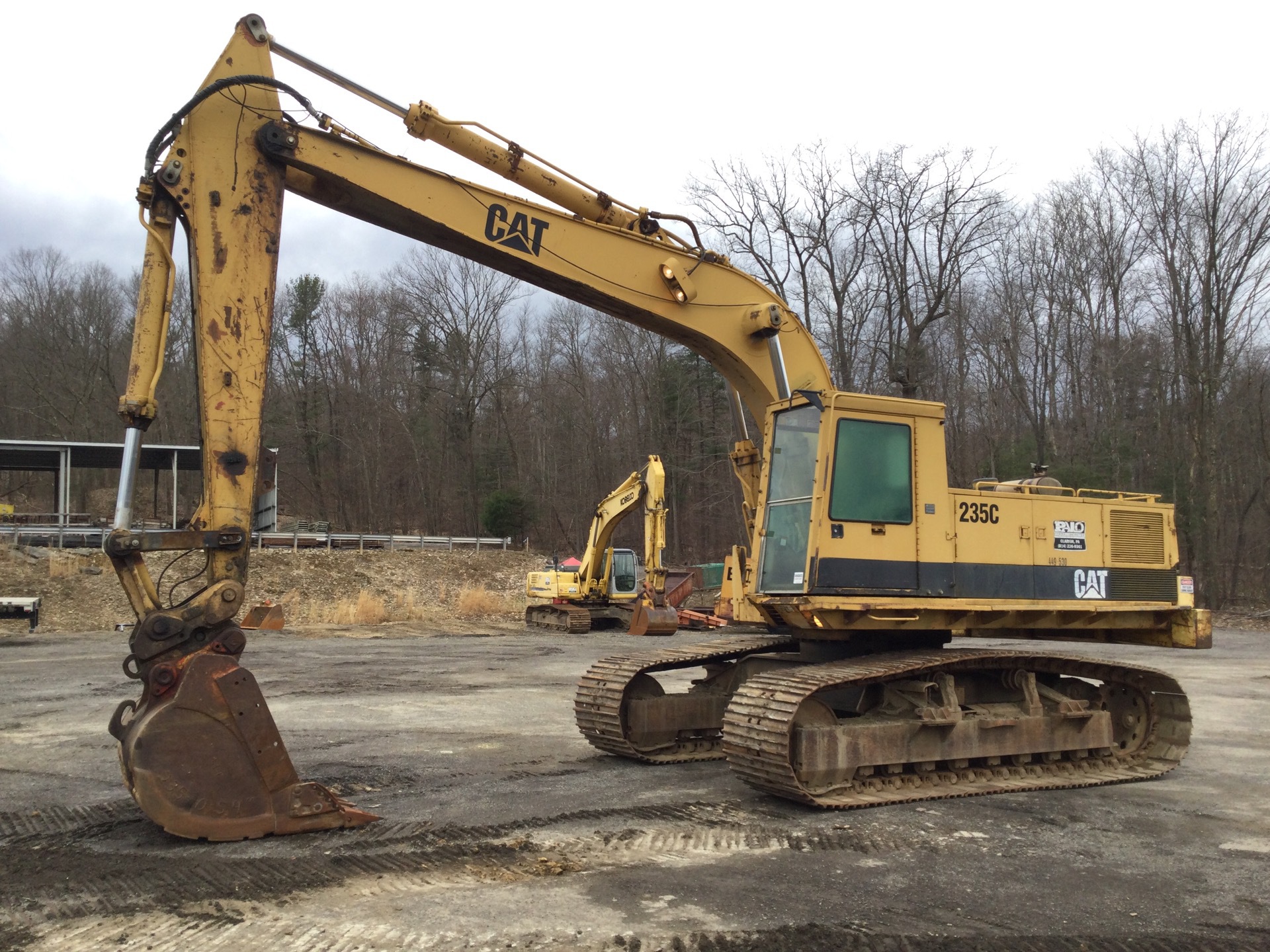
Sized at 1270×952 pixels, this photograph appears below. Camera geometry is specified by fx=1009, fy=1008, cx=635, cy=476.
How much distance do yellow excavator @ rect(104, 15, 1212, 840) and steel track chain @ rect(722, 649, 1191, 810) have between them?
0.09 ft

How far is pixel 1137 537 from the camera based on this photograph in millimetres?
8906

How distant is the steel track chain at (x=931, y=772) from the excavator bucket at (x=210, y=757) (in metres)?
2.94

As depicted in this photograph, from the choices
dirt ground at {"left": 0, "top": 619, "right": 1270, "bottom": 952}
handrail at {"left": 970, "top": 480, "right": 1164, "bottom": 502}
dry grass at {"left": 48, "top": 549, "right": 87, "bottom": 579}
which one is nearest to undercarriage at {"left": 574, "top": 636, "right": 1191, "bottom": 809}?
dirt ground at {"left": 0, "top": 619, "right": 1270, "bottom": 952}

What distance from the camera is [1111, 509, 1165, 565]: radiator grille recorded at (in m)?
8.80

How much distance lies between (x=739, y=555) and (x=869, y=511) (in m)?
1.67

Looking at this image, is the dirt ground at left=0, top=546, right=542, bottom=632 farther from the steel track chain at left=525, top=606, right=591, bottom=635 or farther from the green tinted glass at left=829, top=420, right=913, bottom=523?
the green tinted glass at left=829, top=420, right=913, bottom=523

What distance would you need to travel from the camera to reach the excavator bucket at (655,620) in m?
22.6

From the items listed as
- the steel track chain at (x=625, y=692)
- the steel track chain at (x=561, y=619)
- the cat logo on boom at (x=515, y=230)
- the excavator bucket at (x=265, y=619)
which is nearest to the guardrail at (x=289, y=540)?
the excavator bucket at (x=265, y=619)

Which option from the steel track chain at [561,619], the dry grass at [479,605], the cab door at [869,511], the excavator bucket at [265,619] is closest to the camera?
the cab door at [869,511]

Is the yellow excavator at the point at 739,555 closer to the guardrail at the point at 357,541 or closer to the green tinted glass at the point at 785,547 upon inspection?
the green tinted glass at the point at 785,547

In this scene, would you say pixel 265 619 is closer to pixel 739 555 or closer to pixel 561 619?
pixel 561 619

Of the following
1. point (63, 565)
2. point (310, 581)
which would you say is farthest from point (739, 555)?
point (63, 565)

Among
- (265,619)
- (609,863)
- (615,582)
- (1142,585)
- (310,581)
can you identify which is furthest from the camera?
(310,581)

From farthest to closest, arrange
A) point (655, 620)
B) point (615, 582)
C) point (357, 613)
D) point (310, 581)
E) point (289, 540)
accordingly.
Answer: point (289, 540) < point (310, 581) < point (357, 613) < point (615, 582) < point (655, 620)
